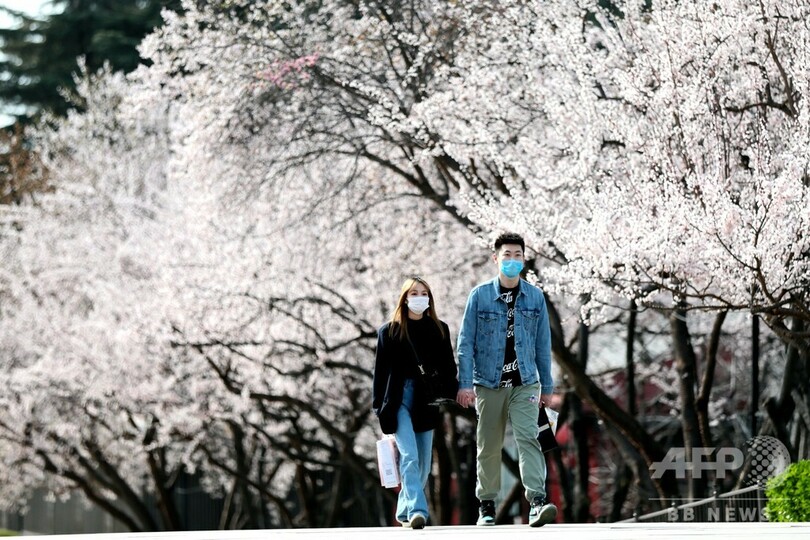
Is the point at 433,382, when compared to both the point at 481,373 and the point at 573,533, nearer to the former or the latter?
the point at 481,373

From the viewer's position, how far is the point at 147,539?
9.05 m

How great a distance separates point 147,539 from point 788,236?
189 inches

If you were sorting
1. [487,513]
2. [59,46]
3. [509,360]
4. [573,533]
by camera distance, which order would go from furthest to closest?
[59,46]
[487,513]
[509,360]
[573,533]

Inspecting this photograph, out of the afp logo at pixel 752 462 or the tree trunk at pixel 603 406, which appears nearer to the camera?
the afp logo at pixel 752 462

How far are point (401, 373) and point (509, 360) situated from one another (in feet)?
2.30

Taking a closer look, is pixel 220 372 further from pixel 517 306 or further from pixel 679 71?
pixel 517 306

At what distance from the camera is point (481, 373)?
8.73 m

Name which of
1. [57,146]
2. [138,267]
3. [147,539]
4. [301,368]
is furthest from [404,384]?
[57,146]

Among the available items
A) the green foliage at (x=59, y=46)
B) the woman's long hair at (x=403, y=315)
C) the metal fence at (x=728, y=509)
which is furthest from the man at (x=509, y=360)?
the green foliage at (x=59, y=46)

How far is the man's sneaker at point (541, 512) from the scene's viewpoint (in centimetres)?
866

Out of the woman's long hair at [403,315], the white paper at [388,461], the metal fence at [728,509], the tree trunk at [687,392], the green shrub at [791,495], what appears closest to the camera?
the woman's long hair at [403,315]

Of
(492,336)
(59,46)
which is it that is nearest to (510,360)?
(492,336)

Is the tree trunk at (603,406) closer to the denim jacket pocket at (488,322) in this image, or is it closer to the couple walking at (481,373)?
the couple walking at (481,373)

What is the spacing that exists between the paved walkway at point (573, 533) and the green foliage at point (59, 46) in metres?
27.2
